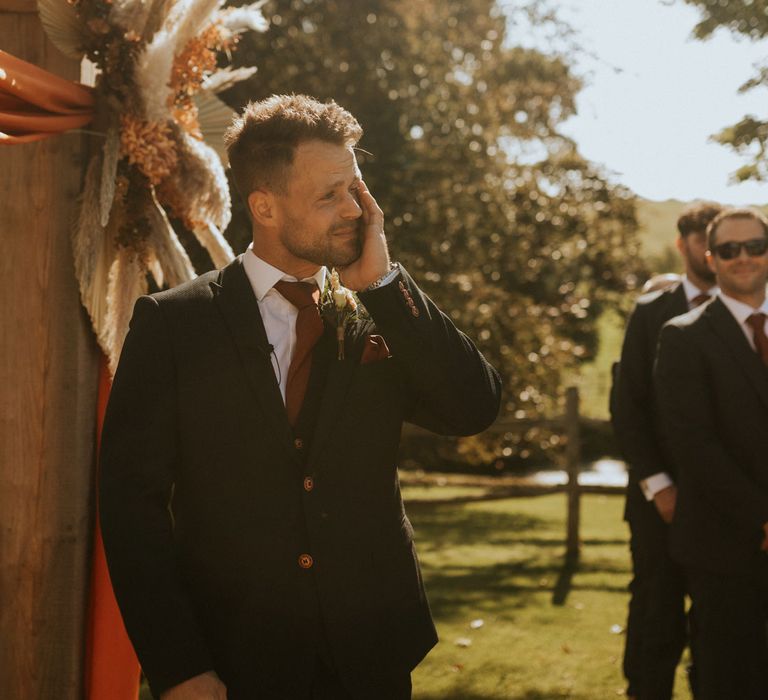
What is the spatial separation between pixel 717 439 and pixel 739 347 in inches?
16.0

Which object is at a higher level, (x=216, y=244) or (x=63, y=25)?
(x=63, y=25)

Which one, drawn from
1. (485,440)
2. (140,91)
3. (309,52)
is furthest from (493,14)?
(140,91)

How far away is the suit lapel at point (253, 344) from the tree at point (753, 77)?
10.7 metres

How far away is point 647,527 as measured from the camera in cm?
523

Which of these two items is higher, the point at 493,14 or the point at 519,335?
the point at 493,14

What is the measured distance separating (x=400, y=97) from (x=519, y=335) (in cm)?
377

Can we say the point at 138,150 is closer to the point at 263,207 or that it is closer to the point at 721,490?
the point at 263,207

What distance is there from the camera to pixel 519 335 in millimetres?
13461

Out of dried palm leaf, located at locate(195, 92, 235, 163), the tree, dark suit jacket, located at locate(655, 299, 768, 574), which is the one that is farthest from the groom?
the tree

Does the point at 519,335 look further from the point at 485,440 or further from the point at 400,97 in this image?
the point at 400,97

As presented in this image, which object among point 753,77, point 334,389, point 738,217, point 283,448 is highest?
point 753,77

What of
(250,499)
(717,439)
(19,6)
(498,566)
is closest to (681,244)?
(717,439)

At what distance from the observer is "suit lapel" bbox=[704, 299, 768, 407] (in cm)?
438

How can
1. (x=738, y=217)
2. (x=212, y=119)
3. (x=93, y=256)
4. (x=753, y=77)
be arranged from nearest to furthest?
1. (x=93, y=256)
2. (x=212, y=119)
3. (x=738, y=217)
4. (x=753, y=77)
